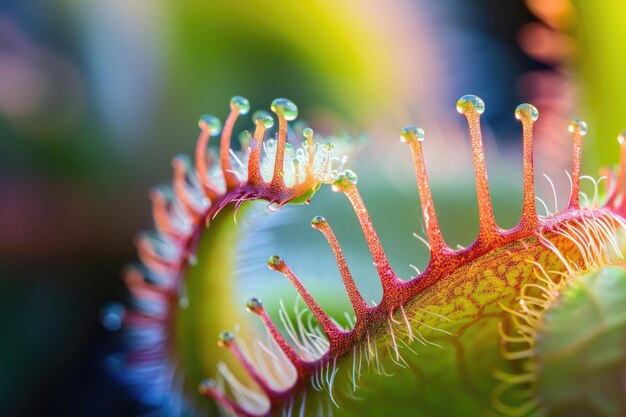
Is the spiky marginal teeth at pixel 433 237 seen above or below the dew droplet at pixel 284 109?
below

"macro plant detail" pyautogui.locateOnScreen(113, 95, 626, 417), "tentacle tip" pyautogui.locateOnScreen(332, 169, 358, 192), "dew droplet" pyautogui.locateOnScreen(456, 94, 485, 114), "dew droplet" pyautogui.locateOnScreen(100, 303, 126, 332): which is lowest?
"dew droplet" pyautogui.locateOnScreen(100, 303, 126, 332)

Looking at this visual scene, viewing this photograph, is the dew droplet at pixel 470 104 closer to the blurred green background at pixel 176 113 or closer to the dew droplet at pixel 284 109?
the dew droplet at pixel 284 109

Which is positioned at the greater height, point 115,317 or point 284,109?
point 284,109

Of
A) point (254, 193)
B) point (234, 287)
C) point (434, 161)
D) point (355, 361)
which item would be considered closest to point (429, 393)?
point (355, 361)

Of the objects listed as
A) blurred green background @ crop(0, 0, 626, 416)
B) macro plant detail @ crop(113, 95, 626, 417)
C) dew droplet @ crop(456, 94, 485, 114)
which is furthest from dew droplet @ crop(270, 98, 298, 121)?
blurred green background @ crop(0, 0, 626, 416)

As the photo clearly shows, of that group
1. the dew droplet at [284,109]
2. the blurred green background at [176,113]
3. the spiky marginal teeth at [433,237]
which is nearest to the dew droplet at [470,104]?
the spiky marginal teeth at [433,237]

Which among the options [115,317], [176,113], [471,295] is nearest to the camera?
[471,295]

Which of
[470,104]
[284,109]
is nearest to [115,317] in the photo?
[284,109]

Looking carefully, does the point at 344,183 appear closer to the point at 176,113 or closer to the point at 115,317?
the point at 115,317

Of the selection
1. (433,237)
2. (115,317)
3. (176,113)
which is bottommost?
(115,317)

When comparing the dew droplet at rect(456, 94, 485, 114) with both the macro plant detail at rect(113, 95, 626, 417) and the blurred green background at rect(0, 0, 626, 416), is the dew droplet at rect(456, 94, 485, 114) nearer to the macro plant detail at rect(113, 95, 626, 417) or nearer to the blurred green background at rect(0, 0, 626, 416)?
the macro plant detail at rect(113, 95, 626, 417)
